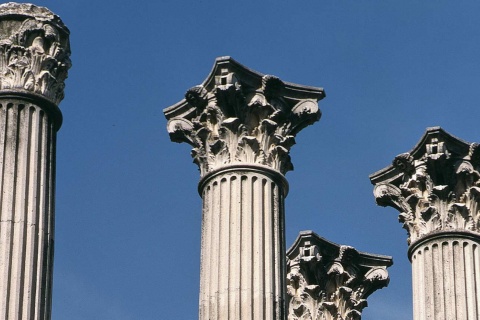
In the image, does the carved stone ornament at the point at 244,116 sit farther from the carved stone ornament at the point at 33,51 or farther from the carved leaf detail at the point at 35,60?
the carved leaf detail at the point at 35,60

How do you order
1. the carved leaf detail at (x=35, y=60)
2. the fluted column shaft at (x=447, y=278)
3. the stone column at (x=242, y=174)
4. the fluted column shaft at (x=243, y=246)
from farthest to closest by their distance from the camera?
the fluted column shaft at (x=447, y=278), the stone column at (x=242, y=174), the fluted column shaft at (x=243, y=246), the carved leaf detail at (x=35, y=60)

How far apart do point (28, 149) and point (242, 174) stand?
20.3 ft

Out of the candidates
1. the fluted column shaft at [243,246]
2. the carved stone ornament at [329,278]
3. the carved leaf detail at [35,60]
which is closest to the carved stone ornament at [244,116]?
the fluted column shaft at [243,246]

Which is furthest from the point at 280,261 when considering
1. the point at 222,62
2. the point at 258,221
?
the point at 222,62

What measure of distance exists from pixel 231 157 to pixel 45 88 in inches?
219

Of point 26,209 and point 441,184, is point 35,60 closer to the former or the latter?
point 26,209

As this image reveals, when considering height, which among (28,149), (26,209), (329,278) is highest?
(329,278)

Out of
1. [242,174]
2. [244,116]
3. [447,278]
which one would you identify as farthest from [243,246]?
[447,278]

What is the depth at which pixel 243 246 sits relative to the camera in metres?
57.2

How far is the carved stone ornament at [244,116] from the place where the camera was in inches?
2312

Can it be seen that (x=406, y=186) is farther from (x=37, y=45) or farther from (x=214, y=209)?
(x=37, y=45)

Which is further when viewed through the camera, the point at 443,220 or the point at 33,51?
the point at 443,220

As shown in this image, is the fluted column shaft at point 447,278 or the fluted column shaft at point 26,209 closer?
the fluted column shaft at point 26,209

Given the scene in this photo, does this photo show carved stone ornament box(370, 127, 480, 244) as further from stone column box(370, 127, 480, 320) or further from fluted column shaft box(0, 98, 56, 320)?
fluted column shaft box(0, 98, 56, 320)
